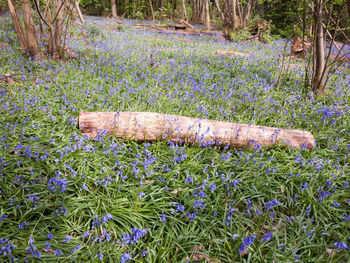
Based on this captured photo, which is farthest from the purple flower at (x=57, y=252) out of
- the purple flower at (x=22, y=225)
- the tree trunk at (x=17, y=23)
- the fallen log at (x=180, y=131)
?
the tree trunk at (x=17, y=23)

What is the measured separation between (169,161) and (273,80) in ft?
16.2

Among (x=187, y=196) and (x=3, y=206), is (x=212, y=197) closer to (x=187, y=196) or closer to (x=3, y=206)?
(x=187, y=196)

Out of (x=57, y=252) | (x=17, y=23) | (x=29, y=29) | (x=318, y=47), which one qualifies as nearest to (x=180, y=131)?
(x=57, y=252)

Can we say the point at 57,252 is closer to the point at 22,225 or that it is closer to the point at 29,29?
the point at 22,225

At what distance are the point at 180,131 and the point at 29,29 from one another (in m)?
5.90

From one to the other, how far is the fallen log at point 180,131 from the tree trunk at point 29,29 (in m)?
4.60

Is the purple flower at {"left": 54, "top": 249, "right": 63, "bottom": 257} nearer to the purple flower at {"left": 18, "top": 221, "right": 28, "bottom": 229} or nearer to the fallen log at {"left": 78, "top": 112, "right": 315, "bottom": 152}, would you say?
the purple flower at {"left": 18, "top": 221, "right": 28, "bottom": 229}

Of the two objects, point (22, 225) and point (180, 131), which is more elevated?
point (180, 131)

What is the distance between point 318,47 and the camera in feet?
18.3

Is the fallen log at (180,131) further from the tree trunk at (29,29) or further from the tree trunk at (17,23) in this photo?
the tree trunk at (17,23)

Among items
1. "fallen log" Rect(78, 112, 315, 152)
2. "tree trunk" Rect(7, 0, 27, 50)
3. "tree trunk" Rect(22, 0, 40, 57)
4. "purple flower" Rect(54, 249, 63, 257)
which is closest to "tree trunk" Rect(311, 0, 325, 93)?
"fallen log" Rect(78, 112, 315, 152)

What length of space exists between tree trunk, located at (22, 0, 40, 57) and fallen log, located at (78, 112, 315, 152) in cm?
460

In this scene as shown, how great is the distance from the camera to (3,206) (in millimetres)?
2338

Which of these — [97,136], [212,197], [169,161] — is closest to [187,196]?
[212,197]
